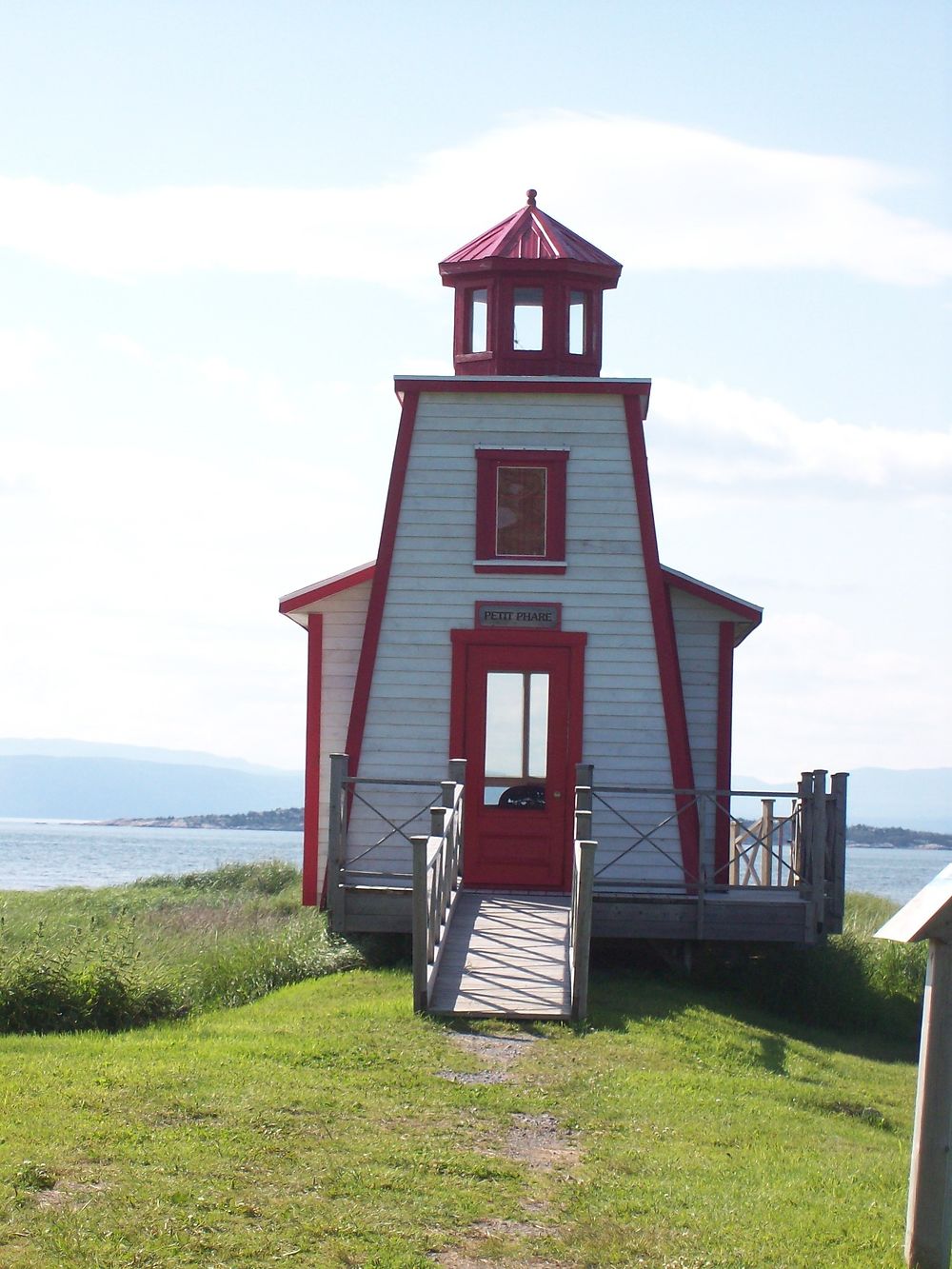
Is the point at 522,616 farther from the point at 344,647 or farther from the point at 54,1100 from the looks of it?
the point at 54,1100

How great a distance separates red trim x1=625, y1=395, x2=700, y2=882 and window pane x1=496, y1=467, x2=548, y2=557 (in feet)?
3.76

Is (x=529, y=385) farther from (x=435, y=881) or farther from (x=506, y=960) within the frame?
(x=506, y=960)

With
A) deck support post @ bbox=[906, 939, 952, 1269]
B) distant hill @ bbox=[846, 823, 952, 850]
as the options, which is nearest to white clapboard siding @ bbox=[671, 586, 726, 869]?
deck support post @ bbox=[906, 939, 952, 1269]

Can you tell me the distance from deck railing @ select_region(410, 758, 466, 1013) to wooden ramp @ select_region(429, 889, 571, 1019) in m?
0.19

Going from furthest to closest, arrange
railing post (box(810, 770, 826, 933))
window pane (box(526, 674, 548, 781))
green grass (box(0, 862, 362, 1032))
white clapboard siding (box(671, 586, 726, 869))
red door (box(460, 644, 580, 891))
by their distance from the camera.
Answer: white clapboard siding (box(671, 586, 726, 869)) < window pane (box(526, 674, 548, 781)) < red door (box(460, 644, 580, 891)) < railing post (box(810, 770, 826, 933)) < green grass (box(0, 862, 362, 1032))

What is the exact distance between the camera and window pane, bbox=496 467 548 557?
57.4ft

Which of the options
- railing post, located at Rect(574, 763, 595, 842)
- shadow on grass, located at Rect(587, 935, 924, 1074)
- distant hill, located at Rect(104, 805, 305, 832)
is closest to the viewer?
railing post, located at Rect(574, 763, 595, 842)

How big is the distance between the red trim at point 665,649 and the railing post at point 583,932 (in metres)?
4.54

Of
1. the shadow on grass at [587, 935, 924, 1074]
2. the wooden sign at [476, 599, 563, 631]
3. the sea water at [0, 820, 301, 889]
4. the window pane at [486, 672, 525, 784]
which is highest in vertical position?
the wooden sign at [476, 599, 563, 631]

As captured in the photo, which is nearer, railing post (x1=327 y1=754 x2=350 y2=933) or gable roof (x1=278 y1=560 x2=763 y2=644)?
railing post (x1=327 y1=754 x2=350 y2=933)

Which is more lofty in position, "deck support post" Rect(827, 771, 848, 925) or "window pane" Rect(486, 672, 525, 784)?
"window pane" Rect(486, 672, 525, 784)

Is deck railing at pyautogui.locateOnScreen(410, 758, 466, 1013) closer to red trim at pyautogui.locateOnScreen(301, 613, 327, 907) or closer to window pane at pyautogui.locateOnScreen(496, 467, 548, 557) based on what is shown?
red trim at pyautogui.locateOnScreen(301, 613, 327, 907)

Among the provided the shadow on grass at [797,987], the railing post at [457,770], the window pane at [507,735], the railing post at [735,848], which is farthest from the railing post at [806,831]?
the railing post at [457,770]

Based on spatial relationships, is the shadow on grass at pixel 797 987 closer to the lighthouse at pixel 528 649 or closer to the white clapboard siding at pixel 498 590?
the lighthouse at pixel 528 649
